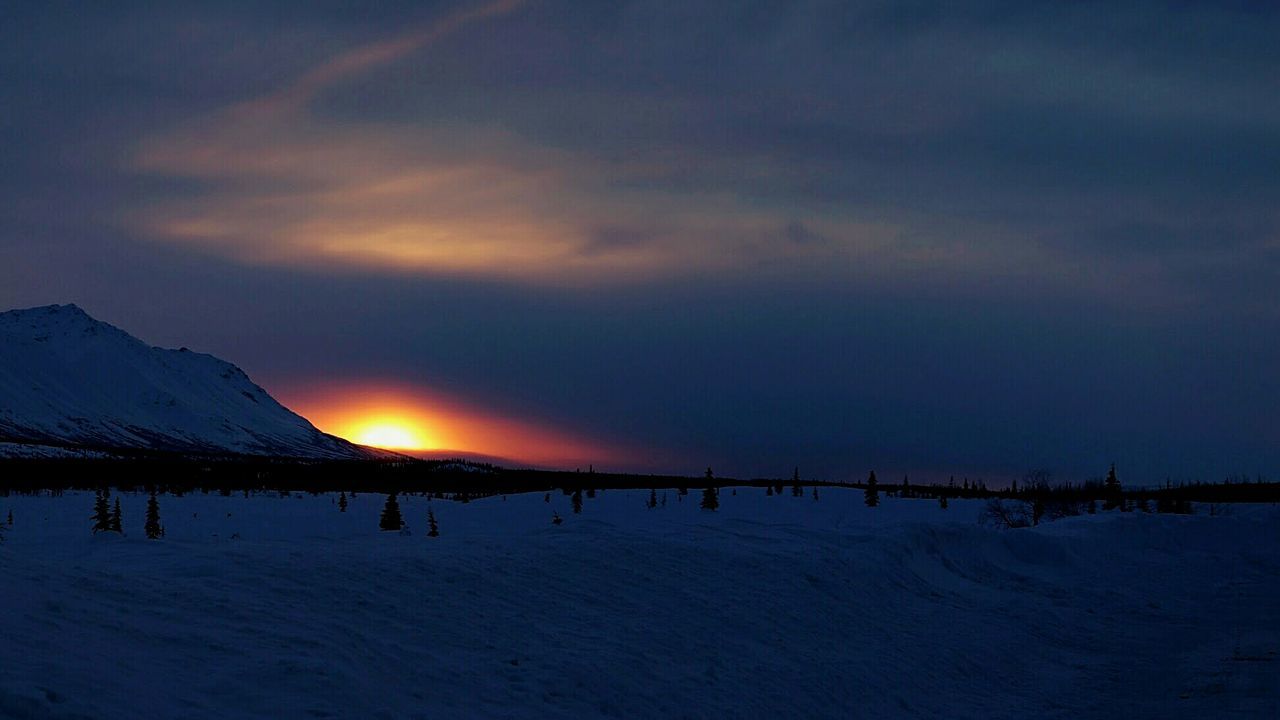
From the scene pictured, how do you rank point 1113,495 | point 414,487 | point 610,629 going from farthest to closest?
point 414,487, point 1113,495, point 610,629

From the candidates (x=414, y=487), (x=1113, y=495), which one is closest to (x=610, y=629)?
(x=1113, y=495)

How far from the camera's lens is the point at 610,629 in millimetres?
14812

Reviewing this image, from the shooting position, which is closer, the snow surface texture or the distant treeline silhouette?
the snow surface texture

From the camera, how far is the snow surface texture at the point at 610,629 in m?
10.1

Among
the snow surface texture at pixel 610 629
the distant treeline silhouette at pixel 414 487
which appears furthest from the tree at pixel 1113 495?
the snow surface texture at pixel 610 629

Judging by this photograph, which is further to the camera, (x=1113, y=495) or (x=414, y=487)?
(x=414, y=487)

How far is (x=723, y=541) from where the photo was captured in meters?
21.6

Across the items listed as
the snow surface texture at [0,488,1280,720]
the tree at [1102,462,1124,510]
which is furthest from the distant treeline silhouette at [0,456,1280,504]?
the snow surface texture at [0,488,1280,720]

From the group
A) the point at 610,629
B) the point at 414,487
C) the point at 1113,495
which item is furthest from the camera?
the point at 414,487

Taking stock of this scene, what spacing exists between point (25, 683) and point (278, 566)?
598 centimetres

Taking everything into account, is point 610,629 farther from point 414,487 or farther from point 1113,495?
point 414,487

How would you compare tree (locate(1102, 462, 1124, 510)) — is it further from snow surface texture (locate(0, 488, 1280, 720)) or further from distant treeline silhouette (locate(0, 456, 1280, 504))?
snow surface texture (locate(0, 488, 1280, 720))

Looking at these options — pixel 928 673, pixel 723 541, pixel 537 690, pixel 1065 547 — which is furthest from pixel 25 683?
pixel 1065 547

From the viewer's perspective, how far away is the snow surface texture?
10.1m
